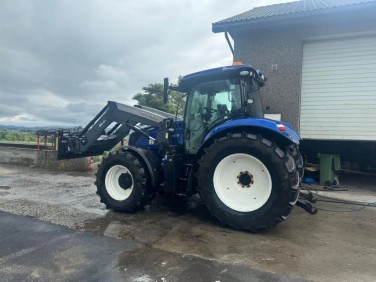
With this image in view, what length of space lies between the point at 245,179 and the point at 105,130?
3.27 meters

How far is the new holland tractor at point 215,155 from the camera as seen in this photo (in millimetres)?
4188

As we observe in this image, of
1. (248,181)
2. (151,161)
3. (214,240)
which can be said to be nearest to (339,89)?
(248,181)

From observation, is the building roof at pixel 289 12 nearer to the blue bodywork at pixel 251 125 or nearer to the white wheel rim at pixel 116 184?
the blue bodywork at pixel 251 125

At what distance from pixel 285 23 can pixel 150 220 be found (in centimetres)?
614

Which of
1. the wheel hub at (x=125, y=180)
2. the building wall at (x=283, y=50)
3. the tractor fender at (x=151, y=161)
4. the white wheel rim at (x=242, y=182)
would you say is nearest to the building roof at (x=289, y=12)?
the building wall at (x=283, y=50)

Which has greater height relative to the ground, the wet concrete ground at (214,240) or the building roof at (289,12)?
the building roof at (289,12)

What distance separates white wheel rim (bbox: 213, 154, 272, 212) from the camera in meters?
4.33

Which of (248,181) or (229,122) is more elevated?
(229,122)

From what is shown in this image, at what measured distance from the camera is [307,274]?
3.09 metres

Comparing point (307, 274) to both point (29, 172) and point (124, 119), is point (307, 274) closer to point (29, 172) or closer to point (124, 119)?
point (124, 119)

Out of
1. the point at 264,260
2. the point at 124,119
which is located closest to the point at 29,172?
the point at 124,119

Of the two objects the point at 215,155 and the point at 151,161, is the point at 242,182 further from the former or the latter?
the point at 151,161

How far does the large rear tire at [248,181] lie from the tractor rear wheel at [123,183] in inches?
42.9

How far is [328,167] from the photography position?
25.2ft
